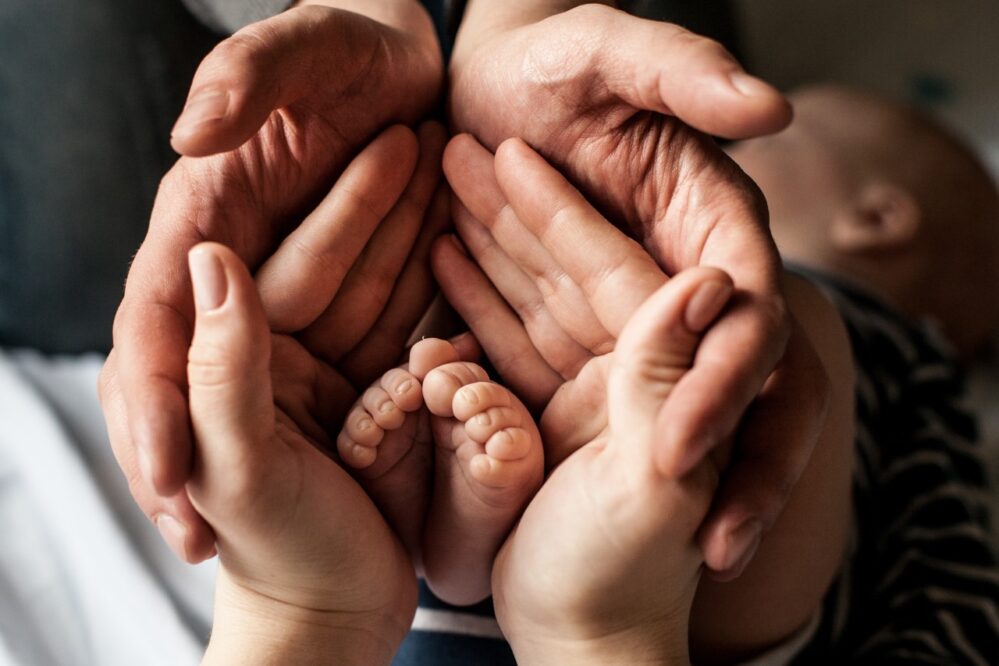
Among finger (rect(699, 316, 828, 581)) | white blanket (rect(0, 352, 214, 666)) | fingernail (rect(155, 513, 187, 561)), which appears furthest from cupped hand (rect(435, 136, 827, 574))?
white blanket (rect(0, 352, 214, 666))

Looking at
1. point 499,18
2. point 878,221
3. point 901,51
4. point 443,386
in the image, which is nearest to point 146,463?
point 443,386

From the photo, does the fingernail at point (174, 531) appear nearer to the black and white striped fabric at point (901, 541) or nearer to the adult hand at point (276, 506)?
the adult hand at point (276, 506)

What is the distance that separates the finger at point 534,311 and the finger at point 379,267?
3 cm

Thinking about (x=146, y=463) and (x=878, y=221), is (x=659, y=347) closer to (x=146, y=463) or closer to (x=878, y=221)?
(x=146, y=463)

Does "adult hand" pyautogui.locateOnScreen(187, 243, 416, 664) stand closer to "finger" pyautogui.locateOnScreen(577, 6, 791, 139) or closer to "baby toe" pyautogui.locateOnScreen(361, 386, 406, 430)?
"baby toe" pyautogui.locateOnScreen(361, 386, 406, 430)

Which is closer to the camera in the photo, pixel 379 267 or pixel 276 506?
pixel 276 506

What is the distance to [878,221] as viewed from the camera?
1.12m

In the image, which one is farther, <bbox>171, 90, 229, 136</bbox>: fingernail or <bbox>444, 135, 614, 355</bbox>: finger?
<bbox>444, 135, 614, 355</bbox>: finger

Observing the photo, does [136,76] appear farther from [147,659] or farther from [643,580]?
[643,580]

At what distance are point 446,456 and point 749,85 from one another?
A: 25 cm

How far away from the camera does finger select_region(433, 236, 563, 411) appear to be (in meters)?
0.59

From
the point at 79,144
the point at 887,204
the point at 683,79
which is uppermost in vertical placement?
the point at 683,79

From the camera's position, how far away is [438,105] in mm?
680

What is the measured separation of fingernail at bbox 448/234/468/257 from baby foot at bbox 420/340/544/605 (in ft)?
0.38
